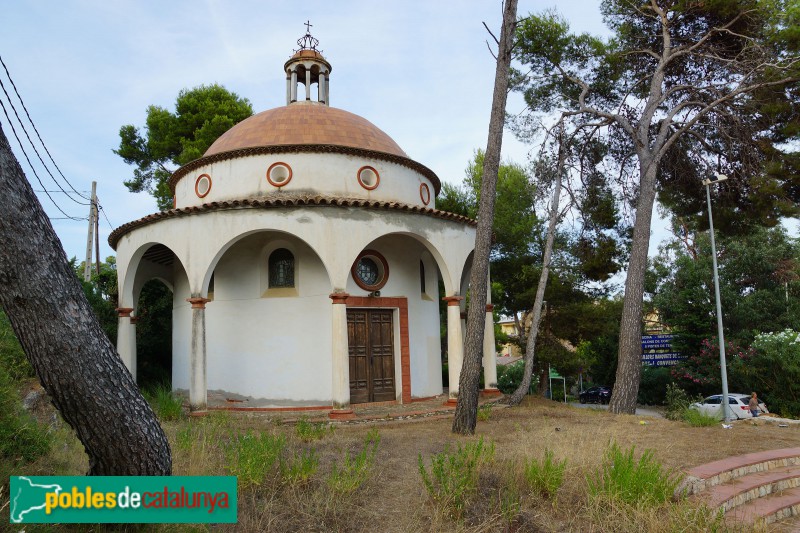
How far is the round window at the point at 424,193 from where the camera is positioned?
1500 cm

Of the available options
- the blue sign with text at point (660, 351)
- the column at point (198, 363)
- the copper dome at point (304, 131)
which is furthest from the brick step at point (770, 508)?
the blue sign with text at point (660, 351)

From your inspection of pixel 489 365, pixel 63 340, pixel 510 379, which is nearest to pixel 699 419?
pixel 489 365

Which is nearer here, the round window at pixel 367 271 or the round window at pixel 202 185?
the round window at pixel 367 271

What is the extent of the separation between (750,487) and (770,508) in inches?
14.9

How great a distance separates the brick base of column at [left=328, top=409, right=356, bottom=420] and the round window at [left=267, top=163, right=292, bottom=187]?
5662mm

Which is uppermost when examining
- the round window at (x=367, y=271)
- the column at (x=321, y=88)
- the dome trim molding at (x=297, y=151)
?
the column at (x=321, y=88)

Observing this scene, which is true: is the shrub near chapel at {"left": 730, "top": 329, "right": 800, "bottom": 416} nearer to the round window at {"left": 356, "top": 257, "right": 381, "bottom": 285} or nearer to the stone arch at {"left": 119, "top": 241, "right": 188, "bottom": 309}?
the round window at {"left": 356, "top": 257, "right": 381, "bottom": 285}

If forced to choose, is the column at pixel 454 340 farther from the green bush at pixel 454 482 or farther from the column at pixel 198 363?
the green bush at pixel 454 482

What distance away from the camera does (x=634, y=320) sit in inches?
526

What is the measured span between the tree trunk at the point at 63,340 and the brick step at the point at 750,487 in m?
5.33

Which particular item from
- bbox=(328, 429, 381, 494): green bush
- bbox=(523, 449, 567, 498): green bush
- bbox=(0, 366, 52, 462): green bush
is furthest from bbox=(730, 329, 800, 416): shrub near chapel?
bbox=(0, 366, 52, 462): green bush

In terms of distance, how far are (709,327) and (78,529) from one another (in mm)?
26512

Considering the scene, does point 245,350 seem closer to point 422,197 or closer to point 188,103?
point 422,197

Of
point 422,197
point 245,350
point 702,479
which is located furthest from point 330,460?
point 422,197
